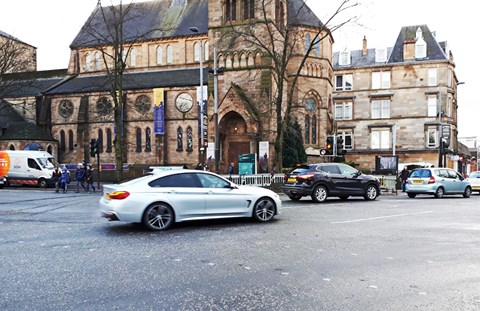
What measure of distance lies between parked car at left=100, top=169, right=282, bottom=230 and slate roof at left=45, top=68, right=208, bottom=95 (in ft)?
103

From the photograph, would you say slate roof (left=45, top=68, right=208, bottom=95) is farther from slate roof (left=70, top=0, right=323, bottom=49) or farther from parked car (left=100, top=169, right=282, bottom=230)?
parked car (left=100, top=169, right=282, bottom=230)

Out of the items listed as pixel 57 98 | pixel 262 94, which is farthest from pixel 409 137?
pixel 57 98

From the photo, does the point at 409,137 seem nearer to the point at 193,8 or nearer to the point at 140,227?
the point at 193,8

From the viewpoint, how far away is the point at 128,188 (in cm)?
955

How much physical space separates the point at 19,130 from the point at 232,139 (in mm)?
23781

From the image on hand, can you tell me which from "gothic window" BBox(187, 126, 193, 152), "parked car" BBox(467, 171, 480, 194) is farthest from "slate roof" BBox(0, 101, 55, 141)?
"parked car" BBox(467, 171, 480, 194)

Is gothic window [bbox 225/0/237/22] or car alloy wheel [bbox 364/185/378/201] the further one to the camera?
gothic window [bbox 225/0/237/22]

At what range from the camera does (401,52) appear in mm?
53312

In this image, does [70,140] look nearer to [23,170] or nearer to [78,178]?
[23,170]

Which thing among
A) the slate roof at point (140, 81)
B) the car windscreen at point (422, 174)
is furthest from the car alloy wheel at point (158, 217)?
the slate roof at point (140, 81)

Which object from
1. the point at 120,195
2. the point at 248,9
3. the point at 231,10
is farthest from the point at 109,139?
the point at 120,195

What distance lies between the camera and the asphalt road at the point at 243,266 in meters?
4.77

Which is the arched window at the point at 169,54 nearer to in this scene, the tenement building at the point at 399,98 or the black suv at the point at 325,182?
the tenement building at the point at 399,98

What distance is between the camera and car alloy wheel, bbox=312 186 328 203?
1673 cm
